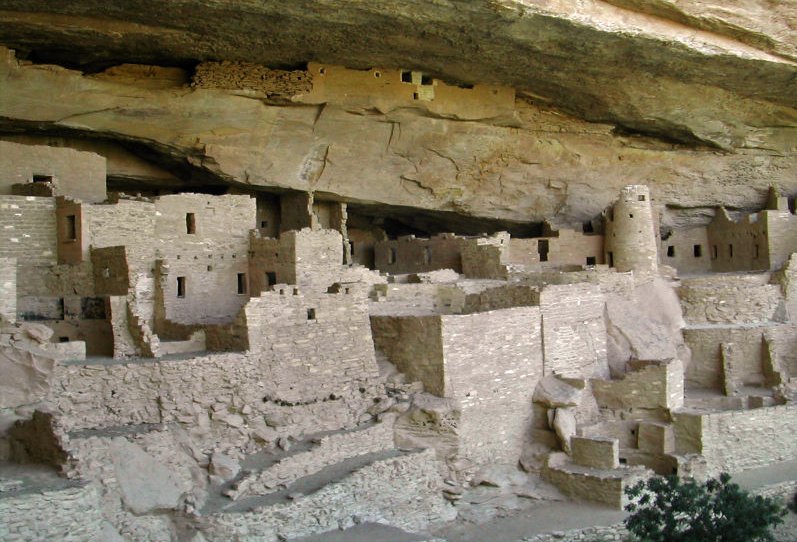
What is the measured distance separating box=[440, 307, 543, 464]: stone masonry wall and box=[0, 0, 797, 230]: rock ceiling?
4815mm

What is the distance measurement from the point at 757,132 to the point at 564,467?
1107 cm

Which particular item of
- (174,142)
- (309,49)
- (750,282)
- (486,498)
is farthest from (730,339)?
(174,142)

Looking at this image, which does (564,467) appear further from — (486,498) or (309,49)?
(309,49)

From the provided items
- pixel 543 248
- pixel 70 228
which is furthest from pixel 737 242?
pixel 70 228

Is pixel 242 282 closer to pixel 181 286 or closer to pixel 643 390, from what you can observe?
pixel 181 286

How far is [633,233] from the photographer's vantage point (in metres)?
20.5

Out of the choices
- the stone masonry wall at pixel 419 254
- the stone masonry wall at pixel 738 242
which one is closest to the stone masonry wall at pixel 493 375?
the stone masonry wall at pixel 419 254

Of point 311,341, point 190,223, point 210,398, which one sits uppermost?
point 190,223

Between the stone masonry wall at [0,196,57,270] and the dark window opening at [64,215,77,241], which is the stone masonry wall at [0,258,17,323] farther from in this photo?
the dark window opening at [64,215,77,241]

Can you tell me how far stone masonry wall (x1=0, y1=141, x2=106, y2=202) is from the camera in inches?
609

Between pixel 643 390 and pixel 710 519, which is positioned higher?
pixel 643 390

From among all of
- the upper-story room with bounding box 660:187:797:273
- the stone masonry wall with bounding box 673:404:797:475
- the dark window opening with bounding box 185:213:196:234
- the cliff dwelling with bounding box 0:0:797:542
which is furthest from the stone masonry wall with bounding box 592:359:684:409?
the dark window opening with bounding box 185:213:196:234

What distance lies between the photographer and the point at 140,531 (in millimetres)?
10148

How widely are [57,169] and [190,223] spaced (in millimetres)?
2398
